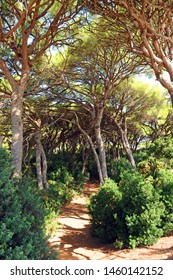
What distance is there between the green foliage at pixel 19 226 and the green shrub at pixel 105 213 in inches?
119

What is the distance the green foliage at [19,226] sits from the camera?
260 cm

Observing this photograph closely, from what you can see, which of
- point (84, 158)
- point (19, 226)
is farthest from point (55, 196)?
point (19, 226)

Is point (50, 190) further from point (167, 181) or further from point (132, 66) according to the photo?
point (132, 66)

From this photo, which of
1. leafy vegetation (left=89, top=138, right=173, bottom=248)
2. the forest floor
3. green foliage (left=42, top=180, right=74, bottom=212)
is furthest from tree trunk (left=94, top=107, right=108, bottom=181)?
leafy vegetation (left=89, top=138, right=173, bottom=248)

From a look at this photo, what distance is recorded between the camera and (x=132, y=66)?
33.3 feet

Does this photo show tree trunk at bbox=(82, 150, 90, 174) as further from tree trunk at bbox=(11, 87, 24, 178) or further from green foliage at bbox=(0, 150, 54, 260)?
green foliage at bbox=(0, 150, 54, 260)

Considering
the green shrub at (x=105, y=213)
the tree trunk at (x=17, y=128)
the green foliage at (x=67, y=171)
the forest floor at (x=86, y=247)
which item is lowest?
the forest floor at (x=86, y=247)

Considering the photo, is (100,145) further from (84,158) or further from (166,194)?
(84,158)

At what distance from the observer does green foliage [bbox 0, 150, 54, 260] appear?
8.54ft

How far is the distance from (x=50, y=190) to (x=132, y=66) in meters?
5.43

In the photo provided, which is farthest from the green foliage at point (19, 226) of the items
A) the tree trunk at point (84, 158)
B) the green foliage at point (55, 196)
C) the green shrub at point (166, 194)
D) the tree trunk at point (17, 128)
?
the tree trunk at point (84, 158)

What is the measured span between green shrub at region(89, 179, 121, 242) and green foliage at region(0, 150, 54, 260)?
3018mm

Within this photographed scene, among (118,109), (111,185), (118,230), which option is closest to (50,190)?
(111,185)

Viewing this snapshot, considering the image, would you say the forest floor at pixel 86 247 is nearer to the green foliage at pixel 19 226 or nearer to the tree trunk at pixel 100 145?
the green foliage at pixel 19 226
